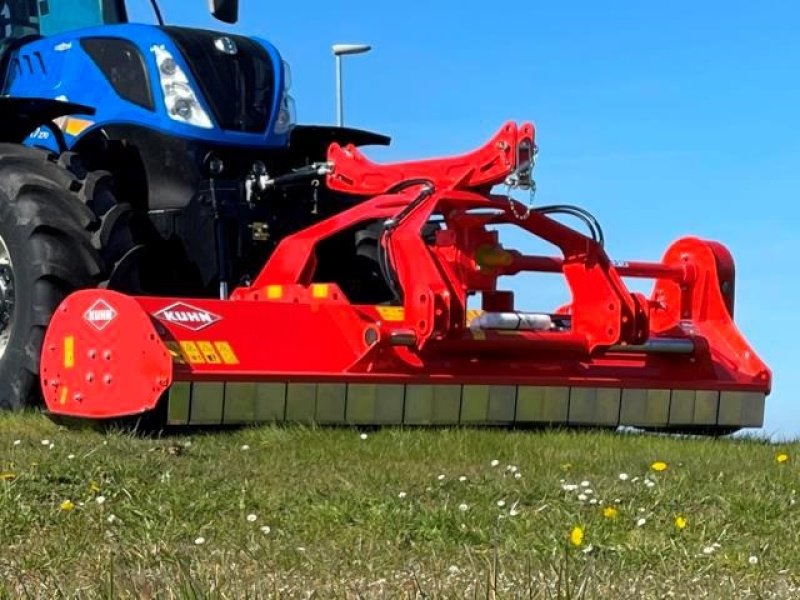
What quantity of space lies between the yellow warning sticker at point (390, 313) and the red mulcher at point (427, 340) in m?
0.01

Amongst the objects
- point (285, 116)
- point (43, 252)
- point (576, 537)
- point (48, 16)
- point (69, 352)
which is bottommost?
point (69, 352)

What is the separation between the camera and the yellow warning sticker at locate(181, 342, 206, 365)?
5988 mm

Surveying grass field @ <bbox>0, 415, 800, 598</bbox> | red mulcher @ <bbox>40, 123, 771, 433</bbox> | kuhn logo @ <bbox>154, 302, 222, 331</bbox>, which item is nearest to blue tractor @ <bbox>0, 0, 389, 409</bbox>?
red mulcher @ <bbox>40, 123, 771, 433</bbox>

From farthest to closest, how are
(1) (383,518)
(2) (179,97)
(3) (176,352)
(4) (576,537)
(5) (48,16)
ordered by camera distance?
(5) (48,16), (2) (179,97), (3) (176,352), (1) (383,518), (4) (576,537)

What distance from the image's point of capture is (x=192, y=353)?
602 centimetres

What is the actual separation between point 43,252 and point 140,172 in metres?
1.03

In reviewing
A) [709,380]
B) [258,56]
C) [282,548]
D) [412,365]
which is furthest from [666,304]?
[282,548]

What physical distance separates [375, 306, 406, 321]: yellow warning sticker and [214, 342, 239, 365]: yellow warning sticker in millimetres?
873

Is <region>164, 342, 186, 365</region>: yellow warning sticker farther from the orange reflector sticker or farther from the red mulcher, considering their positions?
the orange reflector sticker

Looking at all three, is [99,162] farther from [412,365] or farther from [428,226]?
[412,365]

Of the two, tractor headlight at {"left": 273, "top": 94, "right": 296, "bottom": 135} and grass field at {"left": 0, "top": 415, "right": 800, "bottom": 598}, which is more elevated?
tractor headlight at {"left": 273, "top": 94, "right": 296, "bottom": 135}

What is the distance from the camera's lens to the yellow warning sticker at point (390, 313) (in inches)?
264

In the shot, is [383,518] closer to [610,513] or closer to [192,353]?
[610,513]

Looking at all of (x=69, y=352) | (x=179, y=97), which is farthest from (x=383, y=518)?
(x=179, y=97)
